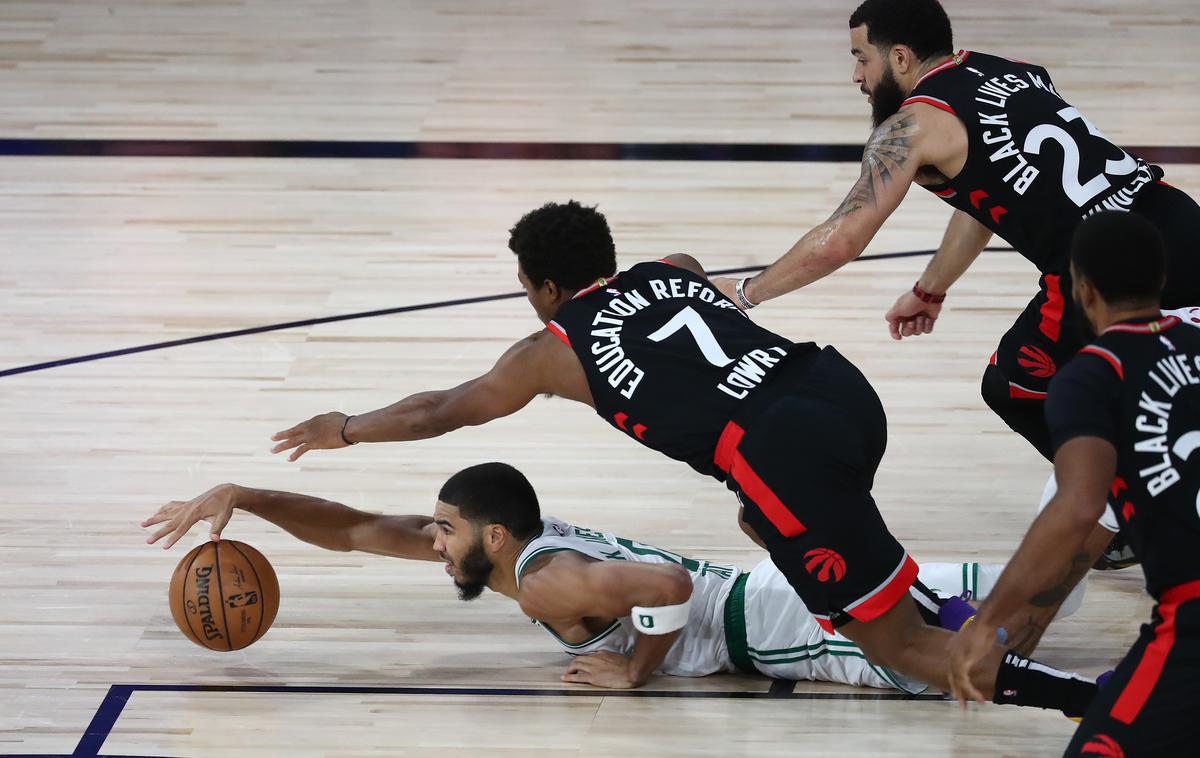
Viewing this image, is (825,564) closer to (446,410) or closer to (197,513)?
(446,410)

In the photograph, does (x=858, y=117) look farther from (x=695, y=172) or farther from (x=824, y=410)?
(x=824, y=410)

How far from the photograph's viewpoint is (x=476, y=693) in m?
4.36

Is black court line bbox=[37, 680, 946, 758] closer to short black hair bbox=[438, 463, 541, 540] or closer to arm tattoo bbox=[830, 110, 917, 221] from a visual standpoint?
short black hair bbox=[438, 463, 541, 540]

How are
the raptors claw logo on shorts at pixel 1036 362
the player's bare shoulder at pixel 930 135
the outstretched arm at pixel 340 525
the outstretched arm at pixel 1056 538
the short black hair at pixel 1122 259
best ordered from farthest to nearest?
the raptors claw logo on shorts at pixel 1036 362 < the player's bare shoulder at pixel 930 135 < the outstretched arm at pixel 340 525 < the short black hair at pixel 1122 259 < the outstretched arm at pixel 1056 538

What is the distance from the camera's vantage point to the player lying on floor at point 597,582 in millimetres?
4109

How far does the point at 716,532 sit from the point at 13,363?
3.26 meters

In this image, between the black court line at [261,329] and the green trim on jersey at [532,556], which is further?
the black court line at [261,329]

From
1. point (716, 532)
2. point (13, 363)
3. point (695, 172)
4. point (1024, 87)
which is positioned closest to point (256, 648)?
point (716, 532)

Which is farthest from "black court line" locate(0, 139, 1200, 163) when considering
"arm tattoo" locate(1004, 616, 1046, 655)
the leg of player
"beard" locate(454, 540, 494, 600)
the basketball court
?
"arm tattoo" locate(1004, 616, 1046, 655)

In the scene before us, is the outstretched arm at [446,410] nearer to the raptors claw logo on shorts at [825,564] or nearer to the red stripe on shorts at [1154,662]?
the raptors claw logo on shorts at [825,564]

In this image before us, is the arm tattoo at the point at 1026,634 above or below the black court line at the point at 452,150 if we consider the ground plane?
below

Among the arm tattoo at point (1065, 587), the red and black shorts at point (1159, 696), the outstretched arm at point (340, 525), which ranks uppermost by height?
the outstretched arm at point (340, 525)

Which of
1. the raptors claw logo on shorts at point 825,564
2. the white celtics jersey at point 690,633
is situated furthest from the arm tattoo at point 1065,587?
the white celtics jersey at point 690,633

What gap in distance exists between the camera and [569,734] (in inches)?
163
